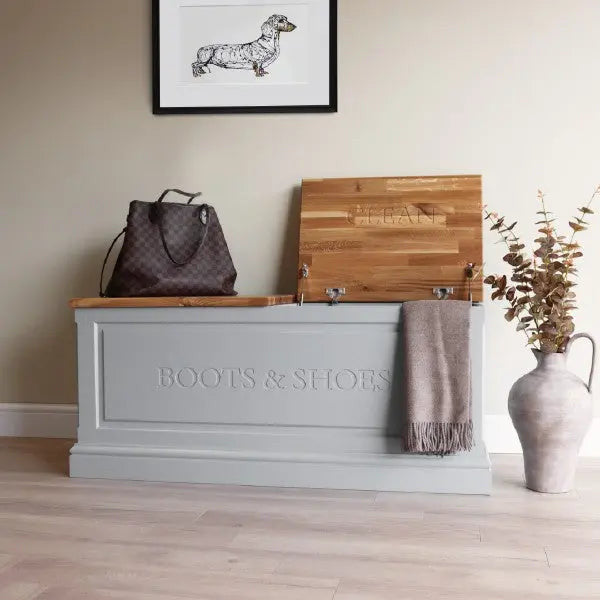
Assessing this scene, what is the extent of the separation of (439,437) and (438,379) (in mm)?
189

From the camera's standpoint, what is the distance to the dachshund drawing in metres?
3.39

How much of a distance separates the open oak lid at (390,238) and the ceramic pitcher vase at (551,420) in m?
0.50

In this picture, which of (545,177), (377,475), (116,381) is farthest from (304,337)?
(545,177)

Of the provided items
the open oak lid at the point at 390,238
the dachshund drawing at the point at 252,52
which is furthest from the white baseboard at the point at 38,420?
the dachshund drawing at the point at 252,52

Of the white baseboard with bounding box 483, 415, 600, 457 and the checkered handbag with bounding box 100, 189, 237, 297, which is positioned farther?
the white baseboard with bounding box 483, 415, 600, 457

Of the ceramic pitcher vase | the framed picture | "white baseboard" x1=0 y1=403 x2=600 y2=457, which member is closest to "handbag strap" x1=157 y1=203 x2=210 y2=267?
the framed picture

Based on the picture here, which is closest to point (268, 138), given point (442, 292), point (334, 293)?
point (334, 293)

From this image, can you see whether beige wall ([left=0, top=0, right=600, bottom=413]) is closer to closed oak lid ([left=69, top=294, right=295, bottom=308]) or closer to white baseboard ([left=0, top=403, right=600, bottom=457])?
white baseboard ([left=0, top=403, right=600, bottom=457])

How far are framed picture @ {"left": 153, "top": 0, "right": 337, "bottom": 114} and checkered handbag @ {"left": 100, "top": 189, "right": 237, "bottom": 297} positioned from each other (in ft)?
1.84

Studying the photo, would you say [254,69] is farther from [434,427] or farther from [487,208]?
[434,427]

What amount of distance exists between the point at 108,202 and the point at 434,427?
175 centimetres

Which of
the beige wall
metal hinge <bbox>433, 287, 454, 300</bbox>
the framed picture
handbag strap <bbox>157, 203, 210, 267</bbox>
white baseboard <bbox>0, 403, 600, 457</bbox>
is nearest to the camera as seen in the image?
metal hinge <bbox>433, 287, 454, 300</bbox>

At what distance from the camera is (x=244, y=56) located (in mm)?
3408

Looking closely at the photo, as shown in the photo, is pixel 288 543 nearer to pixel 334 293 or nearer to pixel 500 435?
pixel 334 293
